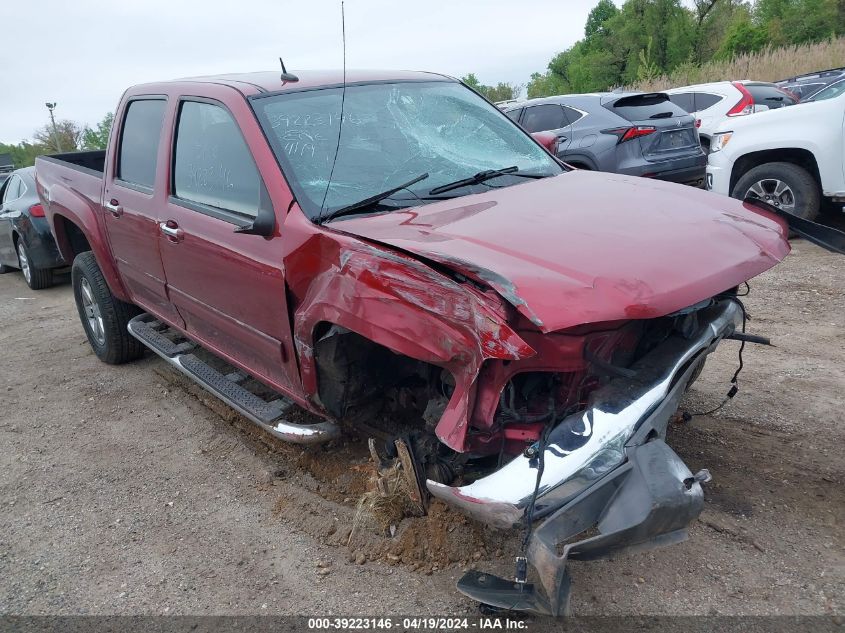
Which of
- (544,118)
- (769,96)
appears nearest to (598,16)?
(769,96)

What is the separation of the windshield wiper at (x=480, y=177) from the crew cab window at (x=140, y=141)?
1919mm

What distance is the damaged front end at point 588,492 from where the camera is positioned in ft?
6.29

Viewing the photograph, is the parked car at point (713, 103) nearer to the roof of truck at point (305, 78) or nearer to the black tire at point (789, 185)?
the black tire at point (789, 185)

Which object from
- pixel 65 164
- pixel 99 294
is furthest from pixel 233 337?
pixel 65 164

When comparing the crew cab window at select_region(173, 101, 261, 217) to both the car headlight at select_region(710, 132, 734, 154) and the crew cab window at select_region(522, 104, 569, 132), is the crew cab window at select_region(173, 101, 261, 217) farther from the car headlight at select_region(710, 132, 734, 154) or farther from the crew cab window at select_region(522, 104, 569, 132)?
the crew cab window at select_region(522, 104, 569, 132)

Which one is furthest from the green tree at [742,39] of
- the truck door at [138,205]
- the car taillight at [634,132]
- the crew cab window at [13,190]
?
the truck door at [138,205]

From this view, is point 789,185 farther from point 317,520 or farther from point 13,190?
point 13,190

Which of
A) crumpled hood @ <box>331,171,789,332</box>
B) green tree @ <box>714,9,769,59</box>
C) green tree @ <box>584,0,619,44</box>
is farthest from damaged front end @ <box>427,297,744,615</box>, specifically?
green tree @ <box>584,0,619,44</box>

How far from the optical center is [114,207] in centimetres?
436

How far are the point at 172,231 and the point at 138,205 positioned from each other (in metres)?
0.61

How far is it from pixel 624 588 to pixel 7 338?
6350 millimetres

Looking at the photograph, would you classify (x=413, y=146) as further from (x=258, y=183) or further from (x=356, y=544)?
(x=356, y=544)

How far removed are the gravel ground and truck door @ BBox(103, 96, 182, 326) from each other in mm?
819

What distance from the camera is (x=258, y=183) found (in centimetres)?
312
